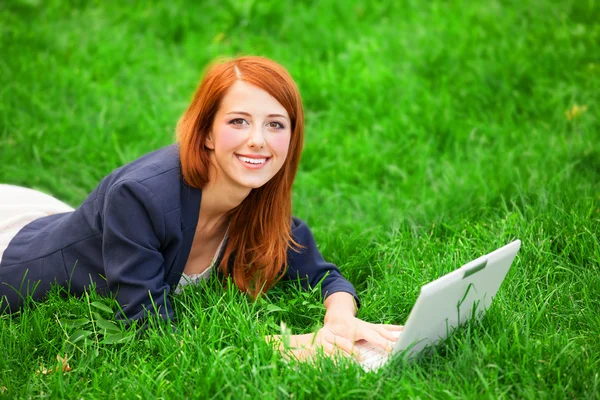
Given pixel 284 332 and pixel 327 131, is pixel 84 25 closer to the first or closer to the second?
pixel 327 131

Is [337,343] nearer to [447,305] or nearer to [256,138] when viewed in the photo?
[447,305]

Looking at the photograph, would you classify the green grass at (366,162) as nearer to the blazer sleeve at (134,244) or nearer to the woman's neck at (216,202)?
the blazer sleeve at (134,244)

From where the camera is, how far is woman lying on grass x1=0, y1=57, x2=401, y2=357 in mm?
2717

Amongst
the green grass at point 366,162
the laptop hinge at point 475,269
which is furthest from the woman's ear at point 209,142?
the laptop hinge at point 475,269

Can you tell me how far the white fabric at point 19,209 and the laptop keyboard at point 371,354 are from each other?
1562 millimetres

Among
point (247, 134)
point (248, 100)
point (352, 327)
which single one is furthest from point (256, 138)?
point (352, 327)

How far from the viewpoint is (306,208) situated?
426cm

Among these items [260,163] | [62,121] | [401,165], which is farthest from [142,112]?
[260,163]

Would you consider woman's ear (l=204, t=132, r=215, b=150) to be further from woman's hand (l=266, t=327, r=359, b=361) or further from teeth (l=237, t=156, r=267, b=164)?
woman's hand (l=266, t=327, r=359, b=361)

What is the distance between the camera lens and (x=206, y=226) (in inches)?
121

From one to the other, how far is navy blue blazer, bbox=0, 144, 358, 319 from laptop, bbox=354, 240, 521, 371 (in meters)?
0.57

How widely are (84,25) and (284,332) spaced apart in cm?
443

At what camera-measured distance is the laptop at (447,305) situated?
7.47 ft

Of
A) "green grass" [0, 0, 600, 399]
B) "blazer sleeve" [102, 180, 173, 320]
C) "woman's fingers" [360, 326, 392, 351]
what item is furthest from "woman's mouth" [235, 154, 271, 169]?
"woman's fingers" [360, 326, 392, 351]
